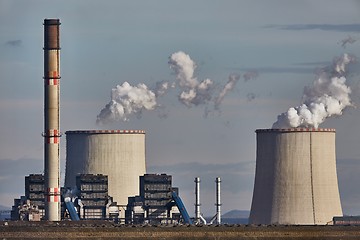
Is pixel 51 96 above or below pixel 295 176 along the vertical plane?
above

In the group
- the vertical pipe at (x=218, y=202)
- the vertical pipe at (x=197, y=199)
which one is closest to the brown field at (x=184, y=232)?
the vertical pipe at (x=197, y=199)

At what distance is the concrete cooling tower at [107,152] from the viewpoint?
358 feet

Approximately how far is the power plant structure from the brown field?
14474 mm

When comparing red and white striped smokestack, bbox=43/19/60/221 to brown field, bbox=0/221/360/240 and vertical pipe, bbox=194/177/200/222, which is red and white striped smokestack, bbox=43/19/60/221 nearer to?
brown field, bbox=0/221/360/240

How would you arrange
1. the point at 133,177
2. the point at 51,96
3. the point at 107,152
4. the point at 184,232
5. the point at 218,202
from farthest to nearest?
the point at 218,202, the point at 133,177, the point at 107,152, the point at 51,96, the point at 184,232

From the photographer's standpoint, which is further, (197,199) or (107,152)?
(197,199)

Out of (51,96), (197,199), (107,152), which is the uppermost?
(51,96)

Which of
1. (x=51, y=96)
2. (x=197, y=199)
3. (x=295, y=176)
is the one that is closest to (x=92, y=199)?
(x=197, y=199)

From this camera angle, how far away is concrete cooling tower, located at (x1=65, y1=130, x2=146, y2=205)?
109000 millimetres

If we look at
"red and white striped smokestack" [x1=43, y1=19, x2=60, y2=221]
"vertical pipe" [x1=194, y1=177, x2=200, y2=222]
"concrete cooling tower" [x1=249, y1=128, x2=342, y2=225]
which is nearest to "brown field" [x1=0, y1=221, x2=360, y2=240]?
"concrete cooling tower" [x1=249, y1=128, x2=342, y2=225]

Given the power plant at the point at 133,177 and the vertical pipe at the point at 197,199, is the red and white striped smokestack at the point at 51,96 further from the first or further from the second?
the vertical pipe at the point at 197,199

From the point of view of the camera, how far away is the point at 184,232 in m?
89.9

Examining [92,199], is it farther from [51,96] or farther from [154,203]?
[51,96]

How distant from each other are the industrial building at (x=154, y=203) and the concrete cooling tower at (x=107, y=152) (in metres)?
6.12
